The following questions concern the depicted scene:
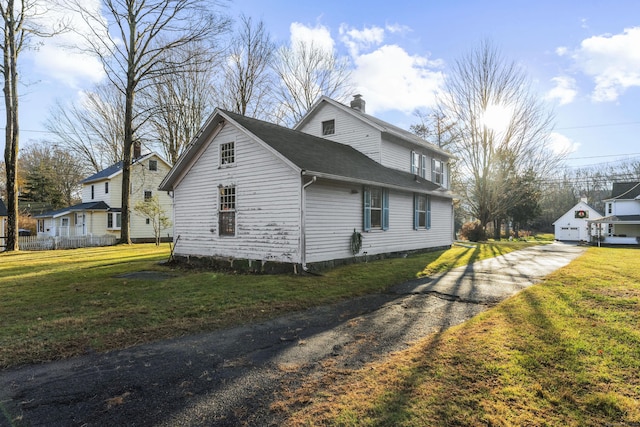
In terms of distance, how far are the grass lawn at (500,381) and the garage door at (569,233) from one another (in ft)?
156

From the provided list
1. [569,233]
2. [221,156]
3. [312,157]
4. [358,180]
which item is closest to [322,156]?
[312,157]

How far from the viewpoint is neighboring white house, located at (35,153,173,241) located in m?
28.2

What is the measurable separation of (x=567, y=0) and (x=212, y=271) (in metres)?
A: 14.0

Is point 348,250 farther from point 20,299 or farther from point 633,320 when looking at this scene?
point 20,299

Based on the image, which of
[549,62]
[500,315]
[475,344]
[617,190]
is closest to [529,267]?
[500,315]

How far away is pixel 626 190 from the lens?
38.4 m

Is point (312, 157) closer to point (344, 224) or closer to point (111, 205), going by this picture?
point (344, 224)

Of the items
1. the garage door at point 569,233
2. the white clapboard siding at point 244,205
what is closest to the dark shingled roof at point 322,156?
the white clapboard siding at point 244,205

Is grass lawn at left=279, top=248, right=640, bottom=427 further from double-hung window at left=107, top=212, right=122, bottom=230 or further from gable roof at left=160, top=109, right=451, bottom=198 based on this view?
double-hung window at left=107, top=212, right=122, bottom=230

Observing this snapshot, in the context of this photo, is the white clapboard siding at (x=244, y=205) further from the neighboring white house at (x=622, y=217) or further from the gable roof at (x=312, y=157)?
the neighboring white house at (x=622, y=217)

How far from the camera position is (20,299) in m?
7.25

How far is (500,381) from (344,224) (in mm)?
8418

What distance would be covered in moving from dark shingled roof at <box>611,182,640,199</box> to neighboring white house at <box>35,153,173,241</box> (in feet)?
156

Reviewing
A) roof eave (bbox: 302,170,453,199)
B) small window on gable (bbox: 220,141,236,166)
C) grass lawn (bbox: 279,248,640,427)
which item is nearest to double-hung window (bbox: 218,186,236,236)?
small window on gable (bbox: 220,141,236,166)
